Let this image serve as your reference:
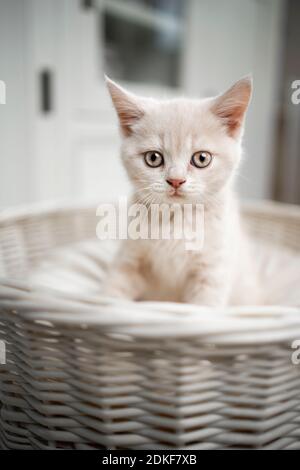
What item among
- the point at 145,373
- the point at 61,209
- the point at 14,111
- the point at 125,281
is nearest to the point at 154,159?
the point at 125,281

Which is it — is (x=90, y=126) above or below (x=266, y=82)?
below

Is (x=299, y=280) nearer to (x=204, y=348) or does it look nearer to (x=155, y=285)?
(x=155, y=285)

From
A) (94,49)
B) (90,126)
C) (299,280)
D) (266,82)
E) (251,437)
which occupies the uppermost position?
(266,82)

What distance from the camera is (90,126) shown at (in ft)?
5.56

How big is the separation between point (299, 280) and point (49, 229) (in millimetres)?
736

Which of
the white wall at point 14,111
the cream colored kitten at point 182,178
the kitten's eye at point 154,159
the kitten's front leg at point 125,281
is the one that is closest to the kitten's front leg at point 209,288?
the cream colored kitten at point 182,178

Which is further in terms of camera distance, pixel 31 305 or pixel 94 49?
pixel 94 49

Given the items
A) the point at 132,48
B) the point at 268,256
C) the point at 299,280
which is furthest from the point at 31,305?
the point at 132,48

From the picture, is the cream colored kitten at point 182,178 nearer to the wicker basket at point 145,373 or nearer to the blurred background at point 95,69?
the wicker basket at point 145,373

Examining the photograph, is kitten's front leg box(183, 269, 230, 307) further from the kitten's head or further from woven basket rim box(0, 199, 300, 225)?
woven basket rim box(0, 199, 300, 225)

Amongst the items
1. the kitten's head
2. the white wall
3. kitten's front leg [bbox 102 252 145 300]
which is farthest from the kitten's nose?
the white wall

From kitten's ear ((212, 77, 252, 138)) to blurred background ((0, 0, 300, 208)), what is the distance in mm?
549

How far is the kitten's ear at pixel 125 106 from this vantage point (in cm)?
75

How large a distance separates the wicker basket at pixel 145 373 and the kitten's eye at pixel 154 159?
0.31 m
